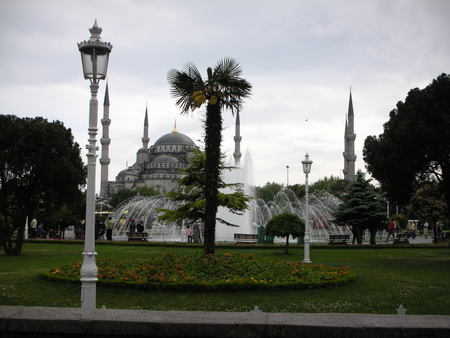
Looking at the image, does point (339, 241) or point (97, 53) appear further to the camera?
point (339, 241)

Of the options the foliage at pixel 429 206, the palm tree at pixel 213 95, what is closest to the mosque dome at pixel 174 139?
the foliage at pixel 429 206

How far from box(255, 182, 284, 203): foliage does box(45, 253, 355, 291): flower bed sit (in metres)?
79.4

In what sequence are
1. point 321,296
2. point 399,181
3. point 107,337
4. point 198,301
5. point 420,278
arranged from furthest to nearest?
point 399,181 → point 420,278 → point 321,296 → point 198,301 → point 107,337

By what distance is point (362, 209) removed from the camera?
30.5 metres

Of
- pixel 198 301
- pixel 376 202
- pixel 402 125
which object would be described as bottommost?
pixel 198 301

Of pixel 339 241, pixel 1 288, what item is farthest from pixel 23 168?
pixel 339 241

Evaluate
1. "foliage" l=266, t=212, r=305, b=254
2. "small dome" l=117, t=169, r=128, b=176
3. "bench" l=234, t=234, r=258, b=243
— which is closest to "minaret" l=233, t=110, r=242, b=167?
"small dome" l=117, t=169, r=128, b=176

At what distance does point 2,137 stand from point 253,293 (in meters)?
12.3

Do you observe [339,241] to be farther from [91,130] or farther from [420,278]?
[91,130]

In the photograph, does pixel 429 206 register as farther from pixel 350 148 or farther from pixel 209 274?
pixel 350 148

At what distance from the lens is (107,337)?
4.67 m

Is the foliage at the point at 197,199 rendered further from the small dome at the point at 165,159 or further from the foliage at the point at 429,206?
the small dome at the point at 165,159

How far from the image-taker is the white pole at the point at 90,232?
7.60 m

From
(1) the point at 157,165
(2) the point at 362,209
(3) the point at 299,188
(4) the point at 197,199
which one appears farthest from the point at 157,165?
(4) the point at 197,199
